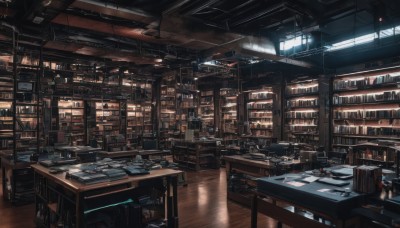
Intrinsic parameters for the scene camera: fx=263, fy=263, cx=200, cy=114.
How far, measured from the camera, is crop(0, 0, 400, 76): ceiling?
429cm

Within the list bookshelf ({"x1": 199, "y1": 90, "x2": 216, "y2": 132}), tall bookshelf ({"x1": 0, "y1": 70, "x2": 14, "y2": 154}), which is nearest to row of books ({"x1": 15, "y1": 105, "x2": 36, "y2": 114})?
tall bookshelf ({"x1": 0, "y1": 70, "x2": 14, "y2": 154})

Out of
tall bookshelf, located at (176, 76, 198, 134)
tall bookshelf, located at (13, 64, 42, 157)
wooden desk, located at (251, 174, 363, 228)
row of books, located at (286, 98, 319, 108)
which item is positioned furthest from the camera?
tall bookshelf, located at (176, 76, 198, 134)

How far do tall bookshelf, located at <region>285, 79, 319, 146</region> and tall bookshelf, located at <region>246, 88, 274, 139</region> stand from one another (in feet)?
2.58

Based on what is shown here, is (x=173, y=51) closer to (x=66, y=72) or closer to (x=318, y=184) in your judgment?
(x=66, y=72)

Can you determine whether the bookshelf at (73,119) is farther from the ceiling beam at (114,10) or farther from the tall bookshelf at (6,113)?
the ceiling beam at (114,10)

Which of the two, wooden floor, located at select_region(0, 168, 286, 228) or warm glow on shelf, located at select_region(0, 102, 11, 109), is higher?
warm glow on shelf, located at select_region(0, 102, 11, 109)

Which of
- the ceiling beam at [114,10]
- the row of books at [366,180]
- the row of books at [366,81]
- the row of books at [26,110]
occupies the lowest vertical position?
the row of books at [366,180]

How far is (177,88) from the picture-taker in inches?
365

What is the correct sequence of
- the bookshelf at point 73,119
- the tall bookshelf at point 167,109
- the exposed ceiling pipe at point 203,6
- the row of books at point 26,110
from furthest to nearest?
the tall bookshelf at point 167,109 < the bookshelf at point 73,119 < the row of books at point 26,110 < the exposed ceiling pipe at point 203,6

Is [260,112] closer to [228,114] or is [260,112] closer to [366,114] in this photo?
[228,114]

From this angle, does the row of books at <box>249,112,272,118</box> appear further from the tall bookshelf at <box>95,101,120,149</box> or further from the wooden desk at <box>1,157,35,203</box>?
the wooden desk at <box>1,157,35,203</box>

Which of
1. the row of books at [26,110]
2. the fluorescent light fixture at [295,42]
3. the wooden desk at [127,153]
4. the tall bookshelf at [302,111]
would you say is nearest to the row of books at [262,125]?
the tall bookshelf at [302,111]

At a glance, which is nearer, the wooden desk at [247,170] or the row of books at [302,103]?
the wooden desk at [247,170]

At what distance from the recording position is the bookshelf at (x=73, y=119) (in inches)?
380
